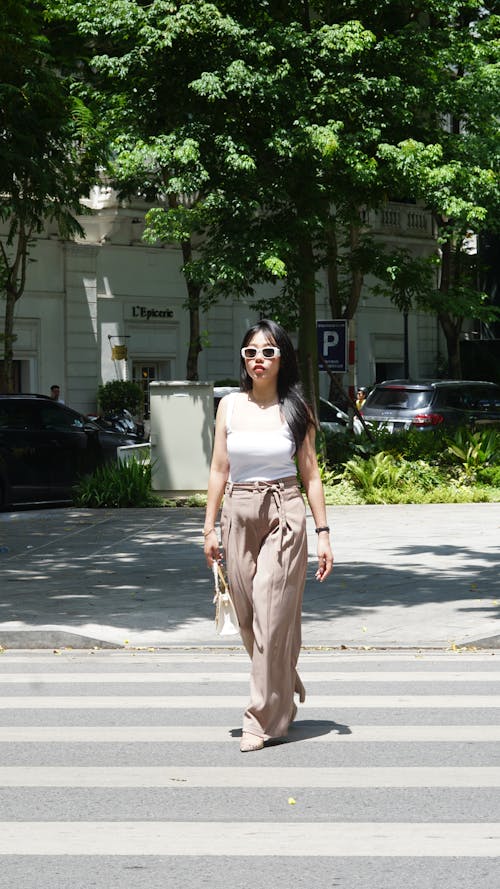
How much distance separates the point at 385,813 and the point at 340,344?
17.0 metres

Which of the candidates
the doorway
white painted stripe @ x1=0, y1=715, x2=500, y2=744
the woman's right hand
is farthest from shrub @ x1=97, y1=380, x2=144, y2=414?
the woman's right hand

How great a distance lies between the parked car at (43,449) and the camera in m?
20.9

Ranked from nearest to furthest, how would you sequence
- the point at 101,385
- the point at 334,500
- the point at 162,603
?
the point at 162,603 → the point at 334,500 → the point at 101,385

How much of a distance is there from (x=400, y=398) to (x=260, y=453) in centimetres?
2027

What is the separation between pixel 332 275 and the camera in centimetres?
2875

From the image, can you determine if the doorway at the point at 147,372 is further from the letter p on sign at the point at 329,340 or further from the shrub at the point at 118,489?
the shrub at the point at 118,489

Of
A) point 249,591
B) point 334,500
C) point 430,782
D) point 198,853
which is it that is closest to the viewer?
point 198,853

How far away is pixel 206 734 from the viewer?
698 cm

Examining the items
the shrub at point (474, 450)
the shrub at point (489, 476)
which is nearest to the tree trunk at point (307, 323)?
the shrub at point (474, 450)

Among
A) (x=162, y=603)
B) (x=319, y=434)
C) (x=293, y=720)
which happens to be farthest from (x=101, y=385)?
(x=293, y=720)

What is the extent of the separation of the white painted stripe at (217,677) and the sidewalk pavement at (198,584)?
0.98m

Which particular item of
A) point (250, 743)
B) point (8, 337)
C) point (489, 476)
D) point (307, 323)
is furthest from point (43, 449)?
point (250, 743)

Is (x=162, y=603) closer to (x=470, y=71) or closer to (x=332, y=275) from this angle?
(x=332, y=275)

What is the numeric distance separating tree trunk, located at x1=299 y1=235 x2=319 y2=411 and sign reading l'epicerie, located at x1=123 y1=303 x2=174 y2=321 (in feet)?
48.6
